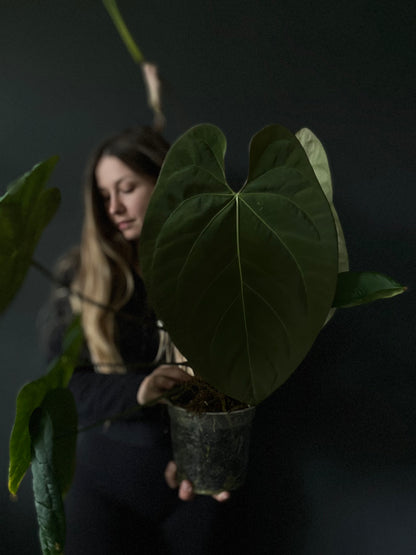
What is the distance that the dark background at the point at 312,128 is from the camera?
1.23 meters

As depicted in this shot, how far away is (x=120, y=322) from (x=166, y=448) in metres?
0.33

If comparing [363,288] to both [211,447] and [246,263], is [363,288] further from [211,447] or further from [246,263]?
[211,447]

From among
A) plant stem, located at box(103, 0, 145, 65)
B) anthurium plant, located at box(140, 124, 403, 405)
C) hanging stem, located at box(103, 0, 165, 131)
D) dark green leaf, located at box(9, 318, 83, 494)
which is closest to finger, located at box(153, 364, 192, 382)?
dark green leaf, located at box(9, 318, 83, 494)

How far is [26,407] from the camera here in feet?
2.78

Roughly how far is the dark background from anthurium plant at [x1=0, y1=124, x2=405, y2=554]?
0.53 metres

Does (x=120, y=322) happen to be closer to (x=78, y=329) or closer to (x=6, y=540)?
(x=78, y=329)

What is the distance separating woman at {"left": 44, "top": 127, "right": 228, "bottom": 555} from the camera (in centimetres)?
129

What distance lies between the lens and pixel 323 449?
1320mm

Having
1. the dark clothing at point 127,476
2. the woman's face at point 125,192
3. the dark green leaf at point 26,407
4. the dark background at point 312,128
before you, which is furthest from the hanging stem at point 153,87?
the dark green leaf at point 26,407

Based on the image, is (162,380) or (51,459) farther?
(162,380)

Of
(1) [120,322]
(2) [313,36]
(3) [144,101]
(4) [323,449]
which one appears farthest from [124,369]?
(2) [313,36]

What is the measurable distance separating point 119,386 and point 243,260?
0.66 m

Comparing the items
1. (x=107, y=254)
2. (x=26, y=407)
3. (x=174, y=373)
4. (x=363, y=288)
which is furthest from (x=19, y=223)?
(x=107, y=254)

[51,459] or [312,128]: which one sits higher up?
[312,128]
